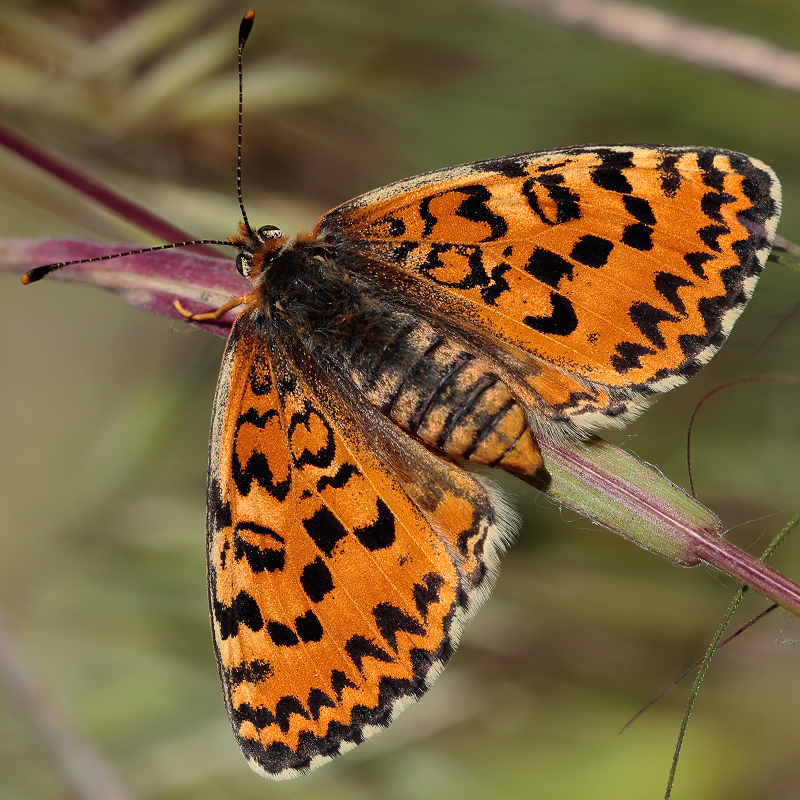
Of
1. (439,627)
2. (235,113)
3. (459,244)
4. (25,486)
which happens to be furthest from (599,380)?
(25,486)

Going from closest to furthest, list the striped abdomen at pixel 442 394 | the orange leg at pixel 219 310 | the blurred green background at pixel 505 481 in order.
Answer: the striped abdomen at pixel 442 394, the orange leg at pixel 219 310, the blurred green background at pixel 505 481

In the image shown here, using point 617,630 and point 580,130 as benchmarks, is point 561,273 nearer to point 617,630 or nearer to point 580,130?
point 580,130

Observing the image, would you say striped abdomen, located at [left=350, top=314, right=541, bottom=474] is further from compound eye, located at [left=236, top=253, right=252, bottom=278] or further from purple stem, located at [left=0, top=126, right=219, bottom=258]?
purple stem, located at [left=0, top=126, right=219, bottom=258]

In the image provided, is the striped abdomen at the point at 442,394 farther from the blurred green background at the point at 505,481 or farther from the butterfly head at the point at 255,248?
the blurred green background at the point at 505,481

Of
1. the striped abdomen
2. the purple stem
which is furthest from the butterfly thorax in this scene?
the purple stem

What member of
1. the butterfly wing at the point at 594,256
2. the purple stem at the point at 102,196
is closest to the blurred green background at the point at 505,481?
the purple stem at the point at 102,196
